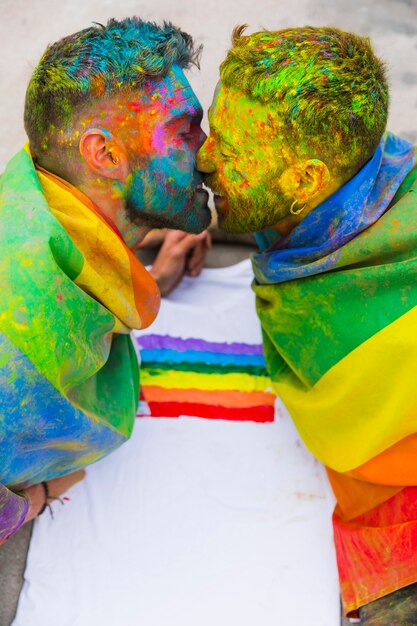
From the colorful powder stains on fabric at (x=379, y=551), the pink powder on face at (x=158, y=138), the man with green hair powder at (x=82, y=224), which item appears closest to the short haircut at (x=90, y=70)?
the man with green hair powder at (x=82, y=224)

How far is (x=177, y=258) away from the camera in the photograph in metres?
2.99

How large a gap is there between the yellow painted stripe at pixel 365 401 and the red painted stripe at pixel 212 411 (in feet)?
0.79

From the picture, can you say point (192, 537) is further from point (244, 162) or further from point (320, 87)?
point (320, 87)

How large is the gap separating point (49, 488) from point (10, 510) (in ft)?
1.38

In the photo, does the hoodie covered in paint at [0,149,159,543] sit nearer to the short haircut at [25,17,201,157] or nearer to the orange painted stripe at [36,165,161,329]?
the orange painted stripe at [36,165,161,329]

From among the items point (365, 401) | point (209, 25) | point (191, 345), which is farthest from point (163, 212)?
point (209, 25)

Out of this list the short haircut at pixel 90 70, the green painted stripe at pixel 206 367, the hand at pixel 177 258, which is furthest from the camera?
the hand at pixel 177 258

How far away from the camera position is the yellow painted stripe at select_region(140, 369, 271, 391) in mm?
2760

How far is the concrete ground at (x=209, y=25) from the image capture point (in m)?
3.95

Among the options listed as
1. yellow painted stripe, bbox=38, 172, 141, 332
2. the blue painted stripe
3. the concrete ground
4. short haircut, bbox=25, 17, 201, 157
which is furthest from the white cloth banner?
the concrete ground

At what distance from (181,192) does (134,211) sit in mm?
160

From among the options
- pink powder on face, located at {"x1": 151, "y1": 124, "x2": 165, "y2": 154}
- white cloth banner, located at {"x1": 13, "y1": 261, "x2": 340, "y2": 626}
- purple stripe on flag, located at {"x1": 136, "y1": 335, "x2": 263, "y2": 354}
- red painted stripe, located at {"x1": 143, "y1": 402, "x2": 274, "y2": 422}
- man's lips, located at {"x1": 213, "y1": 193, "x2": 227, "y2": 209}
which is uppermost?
pink powder on face, located at {"x1": 151, "y1": 124, "x2": 165, "y2": 154}

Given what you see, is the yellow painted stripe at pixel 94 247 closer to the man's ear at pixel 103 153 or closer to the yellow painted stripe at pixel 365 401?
the man's ear at pixel 103 153

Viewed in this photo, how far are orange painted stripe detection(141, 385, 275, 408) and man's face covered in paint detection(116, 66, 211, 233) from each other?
27.1 inches
